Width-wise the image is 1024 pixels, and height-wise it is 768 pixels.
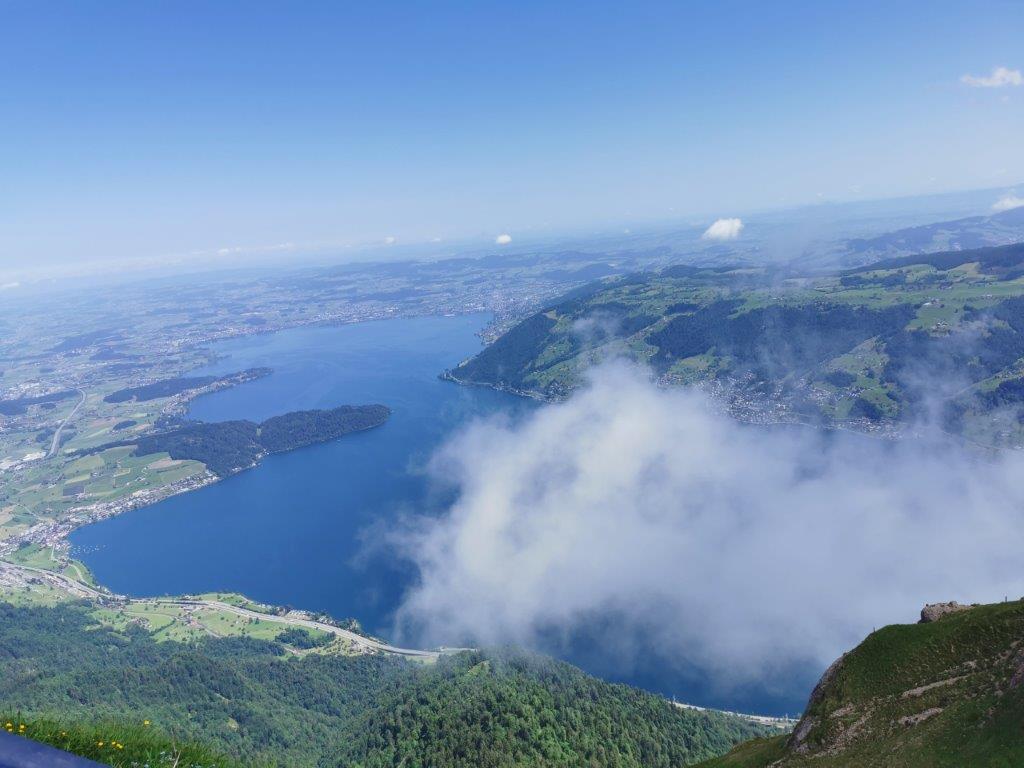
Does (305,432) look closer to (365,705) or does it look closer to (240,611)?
(240,611)

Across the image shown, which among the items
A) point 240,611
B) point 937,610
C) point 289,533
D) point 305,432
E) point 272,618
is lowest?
point 272,618

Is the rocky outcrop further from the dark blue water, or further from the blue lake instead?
the dark blue water

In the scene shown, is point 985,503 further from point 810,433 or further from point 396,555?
point 396,555

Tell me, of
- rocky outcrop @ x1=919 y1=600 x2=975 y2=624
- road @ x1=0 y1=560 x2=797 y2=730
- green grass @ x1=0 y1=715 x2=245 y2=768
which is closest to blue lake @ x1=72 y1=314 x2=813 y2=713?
road @ x1=0 y1=560 x2=797 y2=730

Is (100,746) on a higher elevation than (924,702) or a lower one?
higher

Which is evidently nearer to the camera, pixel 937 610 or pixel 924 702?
pixel 924 702

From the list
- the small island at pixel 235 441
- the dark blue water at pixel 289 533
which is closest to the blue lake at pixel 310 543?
the dark blue water at pixel 289 533

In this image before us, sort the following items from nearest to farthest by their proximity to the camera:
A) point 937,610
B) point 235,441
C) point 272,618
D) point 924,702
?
point 924,702
point 937,610
point 272,618
point 235,441

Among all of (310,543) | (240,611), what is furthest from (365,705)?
(310,543)
